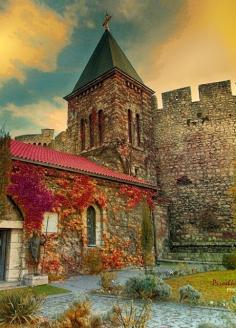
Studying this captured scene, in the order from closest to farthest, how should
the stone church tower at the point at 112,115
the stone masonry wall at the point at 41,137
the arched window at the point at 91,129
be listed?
1. the stone church tower at the point at 112,115
2. the arched window at the point at 91,129
3. the stone masonry wall at the point at 41,137

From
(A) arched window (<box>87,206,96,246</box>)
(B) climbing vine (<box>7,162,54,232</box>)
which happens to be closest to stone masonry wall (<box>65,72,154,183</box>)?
(A) arched window (<box>87,206,96,246</box>)

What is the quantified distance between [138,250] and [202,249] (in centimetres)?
484

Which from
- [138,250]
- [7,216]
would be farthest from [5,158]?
[138,250]

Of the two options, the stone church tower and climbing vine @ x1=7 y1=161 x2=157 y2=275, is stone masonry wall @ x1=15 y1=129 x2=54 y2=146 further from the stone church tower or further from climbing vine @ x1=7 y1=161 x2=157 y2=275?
climbing vine @ x1=7 y1=161 x2=157 y2=275

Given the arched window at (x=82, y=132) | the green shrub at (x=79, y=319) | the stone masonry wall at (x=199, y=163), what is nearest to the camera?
the green shrub at (x=79, y=319)

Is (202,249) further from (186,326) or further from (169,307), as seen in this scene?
(186,326)

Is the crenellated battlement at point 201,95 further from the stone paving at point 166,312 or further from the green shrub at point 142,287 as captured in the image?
the stone paving at point 166,312

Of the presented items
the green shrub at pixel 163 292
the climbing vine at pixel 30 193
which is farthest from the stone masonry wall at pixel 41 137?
the green shrub at pixel 163 292

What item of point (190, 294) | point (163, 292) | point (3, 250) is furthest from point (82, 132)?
point (190, 294)

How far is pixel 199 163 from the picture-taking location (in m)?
19.5

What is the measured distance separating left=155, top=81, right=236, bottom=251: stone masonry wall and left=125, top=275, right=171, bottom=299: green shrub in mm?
10913

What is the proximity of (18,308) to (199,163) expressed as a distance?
52.1ft

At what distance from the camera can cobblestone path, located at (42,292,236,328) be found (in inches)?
199

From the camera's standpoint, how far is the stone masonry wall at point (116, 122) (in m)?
18.6
